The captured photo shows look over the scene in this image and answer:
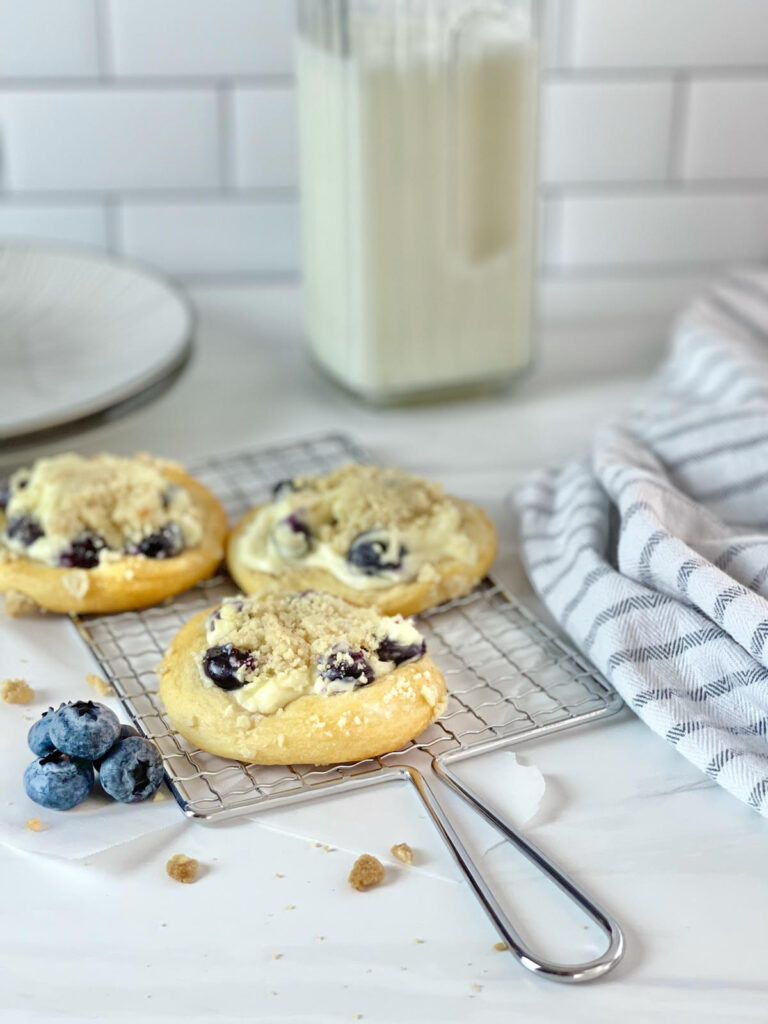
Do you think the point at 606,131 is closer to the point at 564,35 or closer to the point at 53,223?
the point at 564,35

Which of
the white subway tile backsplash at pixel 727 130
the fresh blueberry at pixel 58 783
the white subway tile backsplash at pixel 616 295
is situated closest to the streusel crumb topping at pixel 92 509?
the fresh blueberry at pixel 58 783

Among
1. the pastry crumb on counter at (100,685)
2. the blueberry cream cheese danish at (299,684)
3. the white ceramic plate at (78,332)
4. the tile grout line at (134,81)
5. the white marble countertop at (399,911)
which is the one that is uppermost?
the tile grout line at (134,81)

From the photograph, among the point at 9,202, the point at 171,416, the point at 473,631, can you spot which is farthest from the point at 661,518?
the point at 9,202

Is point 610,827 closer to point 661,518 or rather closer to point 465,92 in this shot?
point 661,518

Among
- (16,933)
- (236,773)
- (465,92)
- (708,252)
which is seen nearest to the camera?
(16,933)

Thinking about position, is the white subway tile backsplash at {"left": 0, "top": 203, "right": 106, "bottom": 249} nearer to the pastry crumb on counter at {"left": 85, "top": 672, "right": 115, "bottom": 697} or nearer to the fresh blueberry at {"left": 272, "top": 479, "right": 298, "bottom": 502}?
the fresh blueberry at {"left": 272, "top": 479, "right": 298, "bottom": 502}

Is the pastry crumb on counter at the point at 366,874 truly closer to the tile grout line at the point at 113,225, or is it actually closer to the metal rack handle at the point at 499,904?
the metal rack handle at the point at 499,904
